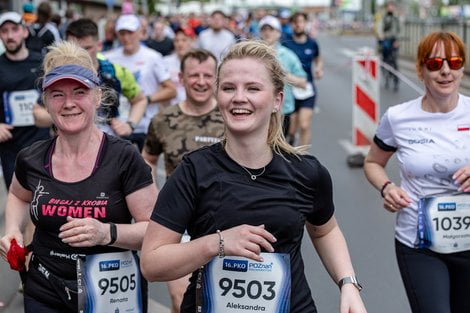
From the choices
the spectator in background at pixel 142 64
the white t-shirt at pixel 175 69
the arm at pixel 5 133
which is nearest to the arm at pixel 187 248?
the arm at pixel 5 133

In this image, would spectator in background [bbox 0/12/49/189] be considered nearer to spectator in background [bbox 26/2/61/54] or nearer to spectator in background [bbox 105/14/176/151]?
spectator in background [bbox 105/14/176/151]

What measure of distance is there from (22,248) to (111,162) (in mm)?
532

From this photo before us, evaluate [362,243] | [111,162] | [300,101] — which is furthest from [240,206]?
[300,101]

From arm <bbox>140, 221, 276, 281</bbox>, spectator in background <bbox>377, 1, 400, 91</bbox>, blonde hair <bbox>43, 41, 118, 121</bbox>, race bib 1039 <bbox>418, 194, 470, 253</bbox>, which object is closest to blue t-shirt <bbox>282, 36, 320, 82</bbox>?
race bib 1039 <bbox>418, 194, 470, 253</bbox>

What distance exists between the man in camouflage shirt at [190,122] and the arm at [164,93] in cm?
246

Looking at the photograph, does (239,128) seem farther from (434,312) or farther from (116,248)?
(434,312)

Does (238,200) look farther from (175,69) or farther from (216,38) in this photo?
(216,38)

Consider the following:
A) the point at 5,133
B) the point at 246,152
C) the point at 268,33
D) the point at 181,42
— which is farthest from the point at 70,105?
the point at 181,42

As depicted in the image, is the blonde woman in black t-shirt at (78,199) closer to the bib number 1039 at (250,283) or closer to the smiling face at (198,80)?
the bib number 1039 at (250,283)

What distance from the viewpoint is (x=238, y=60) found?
2.96 m

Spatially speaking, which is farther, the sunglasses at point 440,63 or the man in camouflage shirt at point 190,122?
the man in camouflage shirt at point 190,122

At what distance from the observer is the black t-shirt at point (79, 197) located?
136 inches

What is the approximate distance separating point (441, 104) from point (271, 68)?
1467mm

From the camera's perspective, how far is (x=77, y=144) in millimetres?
3613
